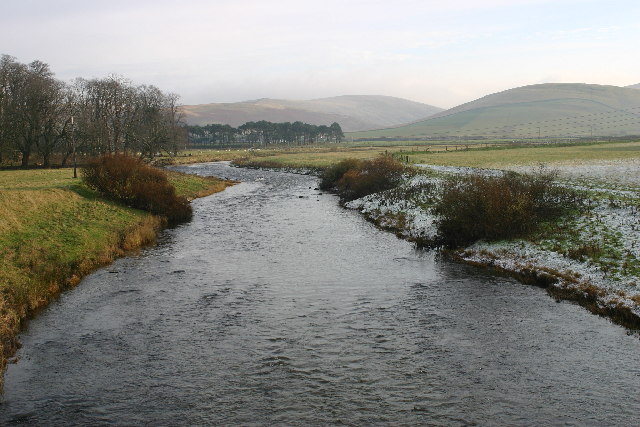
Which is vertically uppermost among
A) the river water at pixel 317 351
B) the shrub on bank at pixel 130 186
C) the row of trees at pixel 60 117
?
the row of trees at pixel 60 117

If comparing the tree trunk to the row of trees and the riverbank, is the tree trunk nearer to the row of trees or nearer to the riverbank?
the row of trees

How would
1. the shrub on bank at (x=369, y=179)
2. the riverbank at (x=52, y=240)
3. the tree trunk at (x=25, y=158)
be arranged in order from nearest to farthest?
the riverbank at (x=52, y=240), the shrub on bank at (x=369, y=179), the tree trunk at (x=25, y=158)

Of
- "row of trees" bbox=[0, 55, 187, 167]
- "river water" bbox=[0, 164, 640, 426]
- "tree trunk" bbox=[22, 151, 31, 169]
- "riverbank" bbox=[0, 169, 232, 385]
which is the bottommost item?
"river water" bbox=[0, 164, 640, 426]

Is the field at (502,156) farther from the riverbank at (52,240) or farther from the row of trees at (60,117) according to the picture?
the riverbank at (52,240)

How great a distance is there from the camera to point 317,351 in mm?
16719

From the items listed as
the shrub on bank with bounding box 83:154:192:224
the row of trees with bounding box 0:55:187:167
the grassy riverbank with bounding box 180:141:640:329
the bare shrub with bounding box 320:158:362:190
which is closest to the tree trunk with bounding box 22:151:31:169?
the row of trees with bounding box 0:55:187:167

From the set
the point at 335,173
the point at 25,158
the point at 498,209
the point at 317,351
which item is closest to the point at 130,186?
the point at 498,209

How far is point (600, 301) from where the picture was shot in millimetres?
20156

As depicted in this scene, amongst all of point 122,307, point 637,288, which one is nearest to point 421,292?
point 637,288

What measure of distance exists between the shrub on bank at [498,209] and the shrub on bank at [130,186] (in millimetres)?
23419

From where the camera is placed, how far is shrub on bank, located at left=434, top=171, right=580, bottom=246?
2959 cm

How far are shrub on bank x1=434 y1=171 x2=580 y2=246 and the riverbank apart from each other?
21.0 meters

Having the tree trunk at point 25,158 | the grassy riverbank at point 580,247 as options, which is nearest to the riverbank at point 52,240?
the grassy riverbank at point 580,247

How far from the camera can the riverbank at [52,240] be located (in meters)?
20.5
